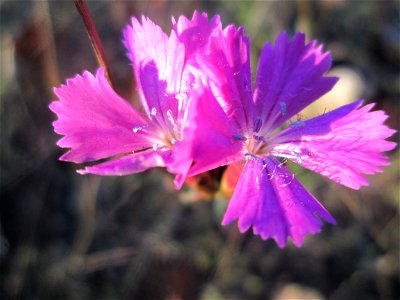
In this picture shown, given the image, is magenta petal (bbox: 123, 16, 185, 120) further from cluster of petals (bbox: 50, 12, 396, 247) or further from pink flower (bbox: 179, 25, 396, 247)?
pink flower (bbox: 179, 25, 396, 247)

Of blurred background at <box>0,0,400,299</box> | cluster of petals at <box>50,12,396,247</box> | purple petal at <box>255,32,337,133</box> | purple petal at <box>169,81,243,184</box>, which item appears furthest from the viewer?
blurred background at <box>0,0,400,299</box>

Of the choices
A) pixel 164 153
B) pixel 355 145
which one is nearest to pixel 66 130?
pixel 164 153

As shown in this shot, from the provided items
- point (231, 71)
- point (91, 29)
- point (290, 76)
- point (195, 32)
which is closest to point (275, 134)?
point (290, 76)

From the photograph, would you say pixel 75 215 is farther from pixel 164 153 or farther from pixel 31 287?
pixel 164 153

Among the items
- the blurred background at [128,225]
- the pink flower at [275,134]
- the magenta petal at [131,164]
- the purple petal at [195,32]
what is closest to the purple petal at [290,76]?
the pink flower at [275,134]

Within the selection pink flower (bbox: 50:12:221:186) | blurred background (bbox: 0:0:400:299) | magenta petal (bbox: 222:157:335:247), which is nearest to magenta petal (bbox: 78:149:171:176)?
pink flower (bbox: 50:12:221:186)

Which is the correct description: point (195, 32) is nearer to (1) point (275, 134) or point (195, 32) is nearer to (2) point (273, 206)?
(1) point (275, 134)

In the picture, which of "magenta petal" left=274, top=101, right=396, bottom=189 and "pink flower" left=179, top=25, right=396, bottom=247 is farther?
"magenta petal" left=274, top=101, right=396, bottom=189
